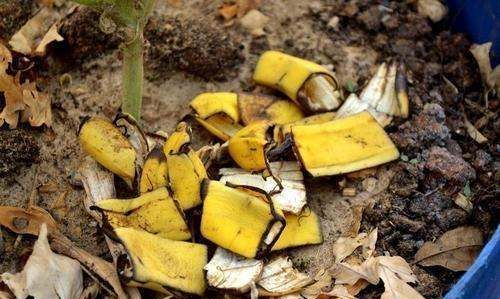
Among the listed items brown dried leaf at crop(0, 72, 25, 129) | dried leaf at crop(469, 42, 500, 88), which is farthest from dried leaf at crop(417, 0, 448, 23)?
brown dried leaf at crop(0, 72, 25, 129)

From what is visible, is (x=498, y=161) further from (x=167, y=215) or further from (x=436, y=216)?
(x=167, y=215)

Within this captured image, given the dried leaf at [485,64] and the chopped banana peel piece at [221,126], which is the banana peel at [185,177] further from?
the dried leaf at [485,64]

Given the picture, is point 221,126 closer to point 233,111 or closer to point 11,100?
point 233,111

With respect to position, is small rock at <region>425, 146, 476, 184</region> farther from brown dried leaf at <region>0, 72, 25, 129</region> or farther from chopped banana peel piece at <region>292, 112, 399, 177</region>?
brown dried leaf at <region>0, 72, 25, 129</region>

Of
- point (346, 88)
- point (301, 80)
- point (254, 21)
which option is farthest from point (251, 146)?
point (254, 21)

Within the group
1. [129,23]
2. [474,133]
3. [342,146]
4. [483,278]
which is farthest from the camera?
[474,133]

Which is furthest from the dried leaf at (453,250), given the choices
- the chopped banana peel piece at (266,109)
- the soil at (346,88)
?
the chopped banana peel piece at (266,109)
